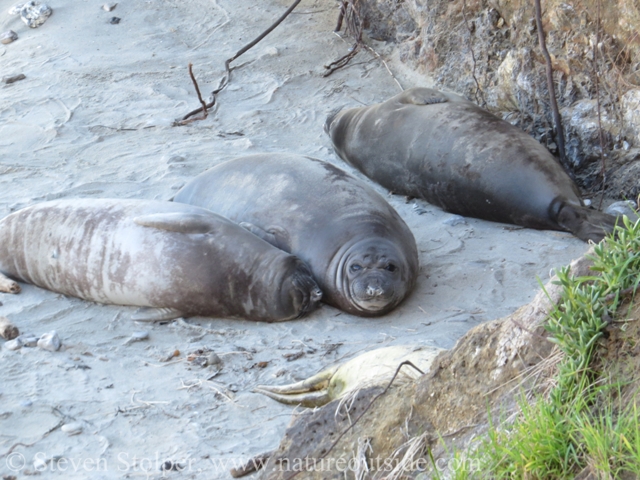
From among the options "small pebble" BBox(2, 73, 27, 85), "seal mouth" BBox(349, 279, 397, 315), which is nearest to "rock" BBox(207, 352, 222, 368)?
"seal mouth" BBox(349, 279, 397, 315)

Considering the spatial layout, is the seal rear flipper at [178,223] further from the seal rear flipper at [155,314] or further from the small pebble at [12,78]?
the small pebble at [12,78]

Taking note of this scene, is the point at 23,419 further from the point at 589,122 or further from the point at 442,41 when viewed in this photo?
the point at 442,41

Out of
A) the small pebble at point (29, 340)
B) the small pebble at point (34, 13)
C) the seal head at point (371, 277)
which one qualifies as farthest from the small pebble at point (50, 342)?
the small pebble at point (34, 13)

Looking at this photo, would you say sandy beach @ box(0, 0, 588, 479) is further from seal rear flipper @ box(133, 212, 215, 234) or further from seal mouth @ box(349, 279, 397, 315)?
seal rear flipper @ box(133, 212, 215, 234)

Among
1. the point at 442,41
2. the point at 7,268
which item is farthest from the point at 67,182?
the point at 442,41

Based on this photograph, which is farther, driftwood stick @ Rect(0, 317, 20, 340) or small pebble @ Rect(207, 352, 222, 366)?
driftwood stick @ Rect(0, 317, 20, 340)

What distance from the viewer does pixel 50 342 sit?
13.3 ft

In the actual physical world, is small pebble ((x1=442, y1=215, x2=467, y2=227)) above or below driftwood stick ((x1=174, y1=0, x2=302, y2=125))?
below

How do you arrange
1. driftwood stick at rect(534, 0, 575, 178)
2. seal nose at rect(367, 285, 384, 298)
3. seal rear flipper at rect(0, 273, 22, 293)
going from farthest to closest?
driftwood stick at rect(534, 0, 575, 178), seal rear flipper at rect(0, 273, 22, 293), seal nose at rect(367, 285, 384, 298)

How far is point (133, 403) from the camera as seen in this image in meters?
3.49

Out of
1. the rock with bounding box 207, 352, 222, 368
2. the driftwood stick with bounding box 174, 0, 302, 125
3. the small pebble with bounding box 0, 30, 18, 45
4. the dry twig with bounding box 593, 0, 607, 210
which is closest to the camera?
the rock with bounding box 207, 352, 222, 368

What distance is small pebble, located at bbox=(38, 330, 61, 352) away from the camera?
13.2 ft

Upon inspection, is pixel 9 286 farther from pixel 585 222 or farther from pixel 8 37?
pixel 8 37

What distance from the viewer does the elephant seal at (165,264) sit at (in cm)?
446
